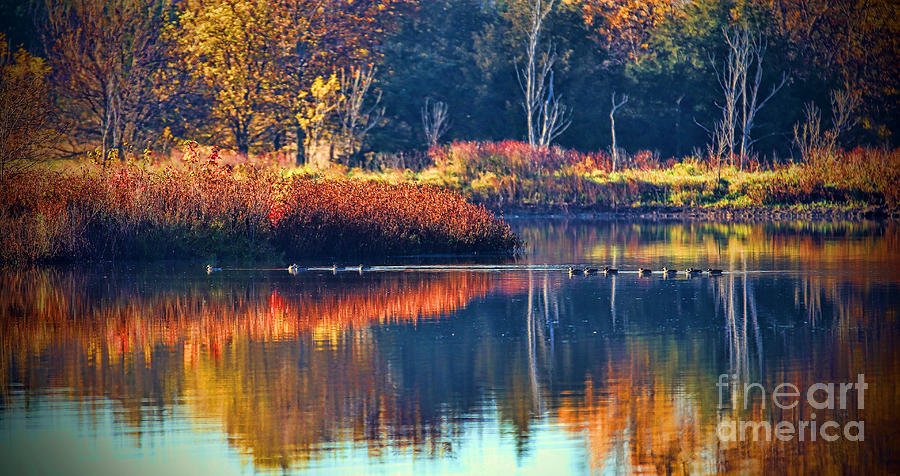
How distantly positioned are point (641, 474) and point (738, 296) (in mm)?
9515

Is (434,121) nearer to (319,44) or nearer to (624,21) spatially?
(319,44)

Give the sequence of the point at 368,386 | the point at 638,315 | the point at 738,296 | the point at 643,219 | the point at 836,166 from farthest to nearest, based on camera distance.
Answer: the point at 836,166
the point at 643,219
the point at 738,296
the point at 638,315
the point at 368,386

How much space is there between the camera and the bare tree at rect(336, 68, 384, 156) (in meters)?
43.6

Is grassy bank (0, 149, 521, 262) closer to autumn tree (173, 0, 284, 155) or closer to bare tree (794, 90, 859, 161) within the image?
autumn tree (173, 0, 284, 155)

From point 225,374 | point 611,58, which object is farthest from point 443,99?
point 225,374

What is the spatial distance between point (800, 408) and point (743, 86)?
38553 mm

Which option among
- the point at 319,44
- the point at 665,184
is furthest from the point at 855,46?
Result: the point at 319,44

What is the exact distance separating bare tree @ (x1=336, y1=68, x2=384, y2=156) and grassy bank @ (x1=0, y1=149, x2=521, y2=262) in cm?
1793

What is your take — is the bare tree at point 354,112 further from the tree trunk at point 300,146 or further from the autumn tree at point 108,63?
the autumn tree at point 108,63

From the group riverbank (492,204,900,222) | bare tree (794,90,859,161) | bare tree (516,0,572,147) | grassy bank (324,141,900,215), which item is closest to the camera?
riverbank (492,204,900,222)

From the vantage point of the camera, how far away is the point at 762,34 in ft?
176

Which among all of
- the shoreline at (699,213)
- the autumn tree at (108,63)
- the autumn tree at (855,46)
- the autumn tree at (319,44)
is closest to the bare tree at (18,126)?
the shoreline at (699,213)

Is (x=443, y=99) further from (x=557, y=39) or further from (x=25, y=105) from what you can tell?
(x=25, y=105)

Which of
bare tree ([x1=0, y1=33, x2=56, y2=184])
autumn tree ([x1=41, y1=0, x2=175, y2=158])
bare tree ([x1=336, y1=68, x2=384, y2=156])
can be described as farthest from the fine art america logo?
bare tree ([x1=336, y1=68, x2=384, y2=156])
